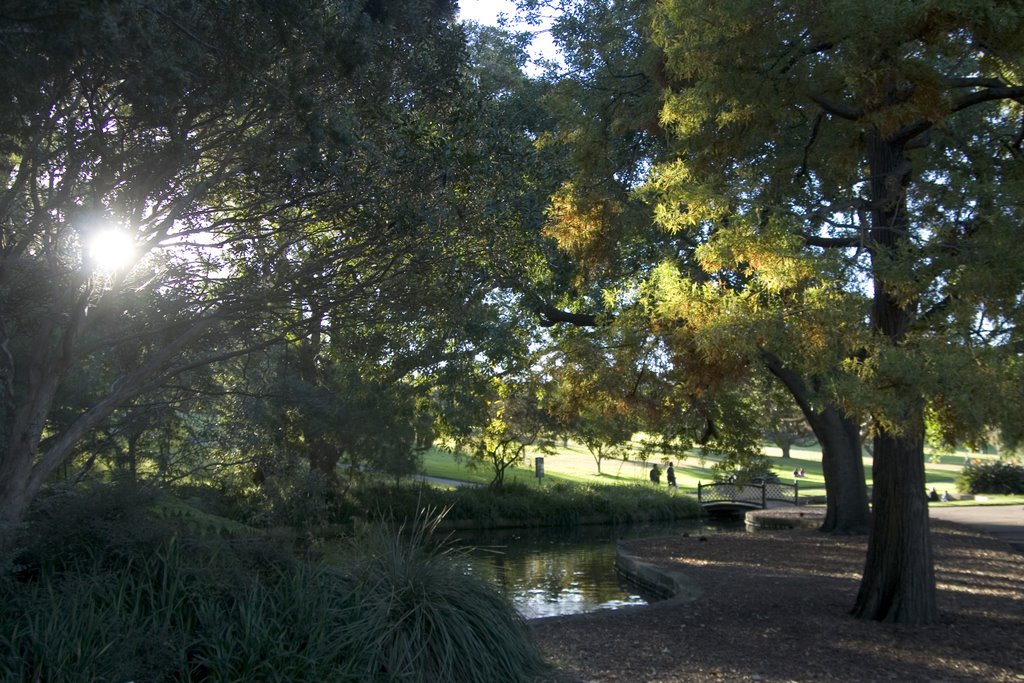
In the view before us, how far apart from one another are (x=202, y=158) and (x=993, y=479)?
128 feet

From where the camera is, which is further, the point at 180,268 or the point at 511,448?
the point at 511,448

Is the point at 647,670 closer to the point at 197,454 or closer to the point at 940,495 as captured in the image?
the point at 197,454

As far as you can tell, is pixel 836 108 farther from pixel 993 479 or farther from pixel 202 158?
pixel 993 479

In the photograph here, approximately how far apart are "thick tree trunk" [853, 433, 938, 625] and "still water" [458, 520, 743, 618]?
422cm

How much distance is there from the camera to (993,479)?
4003 centimetres

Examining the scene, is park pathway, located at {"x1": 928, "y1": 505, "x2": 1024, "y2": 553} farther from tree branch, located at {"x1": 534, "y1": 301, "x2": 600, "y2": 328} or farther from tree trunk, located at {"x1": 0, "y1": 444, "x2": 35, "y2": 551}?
tree trunk, located at {"x1": 0, "y1": 444, "x2": 35, "y2": 551}

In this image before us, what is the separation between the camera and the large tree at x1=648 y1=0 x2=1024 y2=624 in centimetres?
816

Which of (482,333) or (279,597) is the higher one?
(482,333)

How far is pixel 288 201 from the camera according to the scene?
1088 cm

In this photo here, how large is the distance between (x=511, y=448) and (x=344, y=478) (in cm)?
926

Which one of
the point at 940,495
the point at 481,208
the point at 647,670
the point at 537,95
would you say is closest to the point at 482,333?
the point at 537,95

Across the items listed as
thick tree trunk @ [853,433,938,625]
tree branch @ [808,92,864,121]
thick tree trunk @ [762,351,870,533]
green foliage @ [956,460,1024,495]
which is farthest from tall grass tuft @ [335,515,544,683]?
green foliage @ [956,460,1024,495]

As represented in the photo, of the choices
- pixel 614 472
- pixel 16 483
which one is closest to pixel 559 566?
pixel 16 483

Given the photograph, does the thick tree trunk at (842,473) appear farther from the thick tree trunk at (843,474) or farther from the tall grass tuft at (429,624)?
the tall grass tuft at (429,624)
